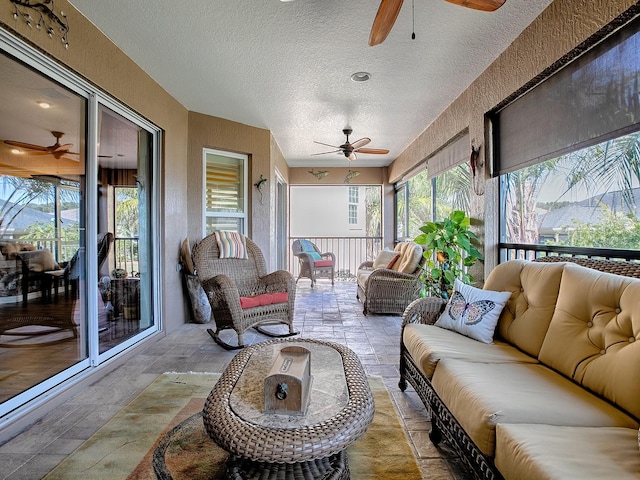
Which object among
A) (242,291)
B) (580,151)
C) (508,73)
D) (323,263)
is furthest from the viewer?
(323,263)

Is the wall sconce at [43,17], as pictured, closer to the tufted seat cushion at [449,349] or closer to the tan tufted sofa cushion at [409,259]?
the tufted seat cushion at [449,349]

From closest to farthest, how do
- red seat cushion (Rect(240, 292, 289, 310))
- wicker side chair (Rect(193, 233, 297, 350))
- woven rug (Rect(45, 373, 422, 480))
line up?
1. woven rug (Rect(45, 373, 422, 480))
2. wicker side chair (Rect(193, 233, 297, 350))
3. red seat cushion (Rect(240, 292, 289, 310))

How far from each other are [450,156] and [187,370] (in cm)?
359

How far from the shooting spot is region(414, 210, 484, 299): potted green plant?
10.7ft

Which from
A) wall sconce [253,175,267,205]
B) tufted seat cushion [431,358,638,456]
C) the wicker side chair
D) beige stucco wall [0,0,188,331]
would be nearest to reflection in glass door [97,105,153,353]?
beige stucco wall [0,0,188,331]

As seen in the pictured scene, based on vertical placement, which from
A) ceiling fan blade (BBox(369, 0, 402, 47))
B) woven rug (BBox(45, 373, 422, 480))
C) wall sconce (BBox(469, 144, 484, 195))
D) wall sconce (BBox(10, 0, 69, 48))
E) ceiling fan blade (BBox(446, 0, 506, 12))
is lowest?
woven rug (BBox(45, 373, 422, 480))

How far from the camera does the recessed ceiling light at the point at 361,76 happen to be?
3152 millimetres

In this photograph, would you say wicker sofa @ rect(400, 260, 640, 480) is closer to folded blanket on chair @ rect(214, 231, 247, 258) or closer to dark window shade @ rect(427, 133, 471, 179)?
dark window shade @ rect(427, 133, 471, 179)

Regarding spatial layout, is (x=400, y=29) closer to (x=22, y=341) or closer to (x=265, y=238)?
(x=265, y=238)

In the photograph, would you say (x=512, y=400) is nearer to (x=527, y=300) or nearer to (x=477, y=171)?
(x=527, y=300)

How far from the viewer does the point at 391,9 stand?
1.75 metres

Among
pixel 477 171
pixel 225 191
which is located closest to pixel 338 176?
pixel 225 191

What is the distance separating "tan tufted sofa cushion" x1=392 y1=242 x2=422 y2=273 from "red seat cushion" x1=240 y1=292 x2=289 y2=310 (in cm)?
175

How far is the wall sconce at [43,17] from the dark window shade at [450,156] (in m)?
3.47
